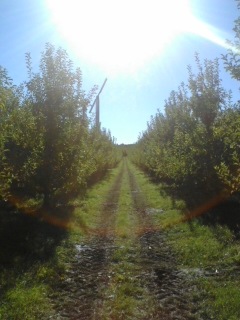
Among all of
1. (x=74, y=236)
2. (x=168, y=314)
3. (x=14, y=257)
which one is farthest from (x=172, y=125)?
(x=168, y=314)

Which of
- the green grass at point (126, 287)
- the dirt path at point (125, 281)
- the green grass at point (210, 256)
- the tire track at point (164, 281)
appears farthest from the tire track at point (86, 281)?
the green grass at point (210, 256)

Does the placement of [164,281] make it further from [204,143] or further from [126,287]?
[204,143]

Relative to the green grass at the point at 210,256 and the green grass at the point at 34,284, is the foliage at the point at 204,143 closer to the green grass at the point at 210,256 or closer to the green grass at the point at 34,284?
the green grass at the point at 210,256

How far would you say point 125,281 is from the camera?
9.41m

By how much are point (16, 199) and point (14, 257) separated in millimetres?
6284

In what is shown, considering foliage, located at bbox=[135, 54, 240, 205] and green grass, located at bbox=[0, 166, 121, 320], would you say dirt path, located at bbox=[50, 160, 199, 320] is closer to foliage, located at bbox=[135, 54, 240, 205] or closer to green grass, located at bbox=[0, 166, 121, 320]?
green grass, located at bbox=[0, 166, 121, 320]

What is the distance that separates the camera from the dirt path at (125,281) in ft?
25.1

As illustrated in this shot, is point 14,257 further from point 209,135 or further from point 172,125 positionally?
point 172,125

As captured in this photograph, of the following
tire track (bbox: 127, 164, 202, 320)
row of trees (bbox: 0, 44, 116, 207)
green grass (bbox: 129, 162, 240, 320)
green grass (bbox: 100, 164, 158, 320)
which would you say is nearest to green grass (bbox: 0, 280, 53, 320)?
green grass (bbox: 100, 164, 158, 320)

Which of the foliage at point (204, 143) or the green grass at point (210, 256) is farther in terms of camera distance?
the foliage at point (204, 143)

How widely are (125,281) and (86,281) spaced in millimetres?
979

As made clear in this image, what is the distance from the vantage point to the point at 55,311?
7.70 m

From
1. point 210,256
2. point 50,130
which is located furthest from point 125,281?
point 50,130

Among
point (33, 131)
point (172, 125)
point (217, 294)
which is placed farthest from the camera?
point (172, 125)
